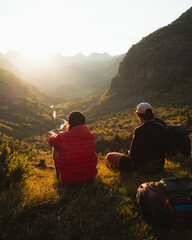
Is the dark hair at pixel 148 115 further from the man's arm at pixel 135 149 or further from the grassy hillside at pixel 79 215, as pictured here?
the grassy hillside at pixel 79 215

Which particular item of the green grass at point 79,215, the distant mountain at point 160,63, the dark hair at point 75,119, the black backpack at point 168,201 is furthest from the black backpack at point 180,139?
the distant mountain at point 160,63

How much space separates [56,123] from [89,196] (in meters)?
72.8

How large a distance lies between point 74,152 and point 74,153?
0.08 ft

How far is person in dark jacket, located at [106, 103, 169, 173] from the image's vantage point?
13.7ft

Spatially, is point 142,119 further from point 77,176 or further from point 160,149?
point 77,176

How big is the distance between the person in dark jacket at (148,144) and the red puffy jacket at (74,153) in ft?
3.82

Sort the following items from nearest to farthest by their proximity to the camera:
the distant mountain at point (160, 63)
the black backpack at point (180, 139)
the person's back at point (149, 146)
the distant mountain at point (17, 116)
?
the person's back at point (149, 146) → the black backpack at point (180, 139) → the distant mountain at point (160, 63) → the distant mountain at point (17, 116)

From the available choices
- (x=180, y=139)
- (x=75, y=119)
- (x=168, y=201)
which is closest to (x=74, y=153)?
(x=75, y=119)

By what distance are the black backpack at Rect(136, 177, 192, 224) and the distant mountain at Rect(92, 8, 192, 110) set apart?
1653 inches

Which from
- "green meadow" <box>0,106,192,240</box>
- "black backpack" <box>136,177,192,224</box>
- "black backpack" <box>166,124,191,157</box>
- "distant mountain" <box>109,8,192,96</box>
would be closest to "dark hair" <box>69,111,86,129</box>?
"green meadow" <box>0,106,192,240</box>

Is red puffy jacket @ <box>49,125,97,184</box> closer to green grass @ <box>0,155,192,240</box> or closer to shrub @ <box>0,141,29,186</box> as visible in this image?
green grass @ <box>0,155,192,240</box>

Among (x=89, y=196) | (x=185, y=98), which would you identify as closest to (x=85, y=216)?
(x=89, y=196)

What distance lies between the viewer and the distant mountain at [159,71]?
5166cm

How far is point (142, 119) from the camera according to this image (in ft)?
14.6
